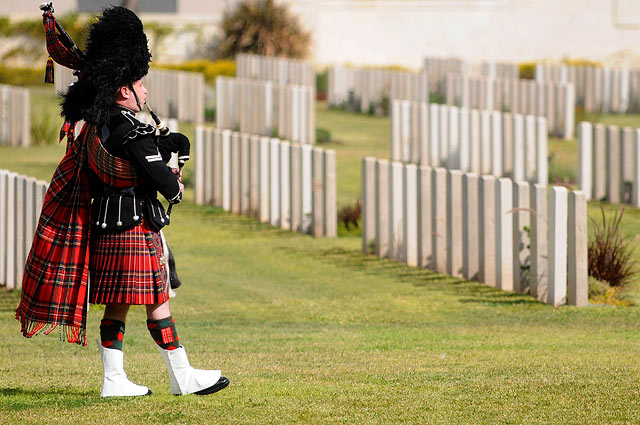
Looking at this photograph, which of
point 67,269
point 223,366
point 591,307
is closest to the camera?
point 67,269

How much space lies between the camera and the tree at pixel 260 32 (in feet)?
103

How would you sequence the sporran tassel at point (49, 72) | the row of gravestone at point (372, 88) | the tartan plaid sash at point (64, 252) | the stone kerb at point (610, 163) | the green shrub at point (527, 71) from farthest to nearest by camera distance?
the green shrub at point (527, 71)
the row of gravestone at point (372, 88)
the stone kerb at point (610, 163)
the sporran tassel at point (49, 72)
the tartan plaid sash at point (64, 252)

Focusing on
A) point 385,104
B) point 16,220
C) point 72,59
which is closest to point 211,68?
point 385,104

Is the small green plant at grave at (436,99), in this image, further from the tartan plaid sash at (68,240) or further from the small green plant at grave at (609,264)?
the tartan plaid sash at (68,240)

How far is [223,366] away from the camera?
6.42 metres

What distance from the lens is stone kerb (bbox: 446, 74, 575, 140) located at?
18.2 meters

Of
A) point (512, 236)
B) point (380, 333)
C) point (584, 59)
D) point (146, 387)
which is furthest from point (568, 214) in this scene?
point (584, 59)

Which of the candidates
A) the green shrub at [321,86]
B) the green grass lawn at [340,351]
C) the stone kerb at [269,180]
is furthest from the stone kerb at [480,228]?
the green shrub at [321,86]

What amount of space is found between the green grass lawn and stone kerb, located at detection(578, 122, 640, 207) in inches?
120

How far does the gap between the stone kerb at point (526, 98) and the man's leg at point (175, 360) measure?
13511 mm

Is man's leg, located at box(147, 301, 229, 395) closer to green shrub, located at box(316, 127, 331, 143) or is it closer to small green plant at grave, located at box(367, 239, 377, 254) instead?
small green plant at grave, located at box(367, 239, 377, 254)

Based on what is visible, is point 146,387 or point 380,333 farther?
point 380,333

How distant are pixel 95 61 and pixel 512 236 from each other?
4.38 meters

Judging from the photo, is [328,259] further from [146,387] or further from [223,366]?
[146,387]
